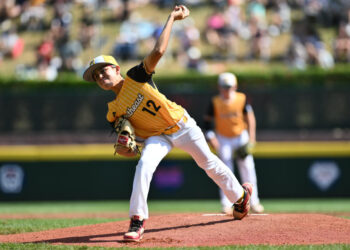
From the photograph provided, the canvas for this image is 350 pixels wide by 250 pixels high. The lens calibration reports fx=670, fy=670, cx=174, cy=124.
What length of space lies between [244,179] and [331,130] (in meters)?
5.02

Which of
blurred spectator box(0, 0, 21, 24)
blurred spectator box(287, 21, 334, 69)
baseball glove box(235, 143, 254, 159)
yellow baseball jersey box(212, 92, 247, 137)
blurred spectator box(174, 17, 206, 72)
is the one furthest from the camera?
blurred spectator box(0, 0, 21, 24)

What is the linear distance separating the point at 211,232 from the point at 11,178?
8547 millimetres

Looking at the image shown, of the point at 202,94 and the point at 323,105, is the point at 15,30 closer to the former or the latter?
the point at 202,94

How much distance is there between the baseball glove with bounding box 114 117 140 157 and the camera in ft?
20.8

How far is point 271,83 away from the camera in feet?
51.1

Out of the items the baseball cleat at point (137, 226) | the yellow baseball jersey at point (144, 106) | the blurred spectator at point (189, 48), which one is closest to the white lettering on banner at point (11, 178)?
the blurred spectator at point (189, 48)

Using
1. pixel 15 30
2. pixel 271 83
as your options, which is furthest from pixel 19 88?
pixel 271 83

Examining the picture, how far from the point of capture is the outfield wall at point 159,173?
13836 mm

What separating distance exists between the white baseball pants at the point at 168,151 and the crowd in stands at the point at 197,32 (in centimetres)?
1059

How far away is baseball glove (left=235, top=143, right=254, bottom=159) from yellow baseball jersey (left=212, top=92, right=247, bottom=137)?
0.27 meters

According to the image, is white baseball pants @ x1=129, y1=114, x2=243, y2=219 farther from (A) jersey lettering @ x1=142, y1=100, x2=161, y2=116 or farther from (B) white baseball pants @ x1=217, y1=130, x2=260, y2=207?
(B) white baseball pants @ x1=217, y1=130, x2=260, y2=207

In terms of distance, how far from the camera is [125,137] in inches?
249

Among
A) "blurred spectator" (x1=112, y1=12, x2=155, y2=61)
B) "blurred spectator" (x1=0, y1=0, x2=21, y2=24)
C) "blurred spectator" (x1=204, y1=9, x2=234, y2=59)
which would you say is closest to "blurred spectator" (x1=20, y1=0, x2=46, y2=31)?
"blurred spectator" (x1=0, y1=0, x2=21, y2=24)

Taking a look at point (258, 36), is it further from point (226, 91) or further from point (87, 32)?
point (226, 91)
